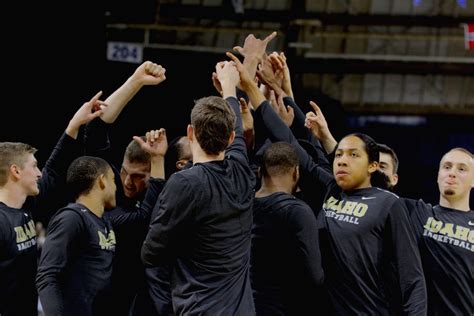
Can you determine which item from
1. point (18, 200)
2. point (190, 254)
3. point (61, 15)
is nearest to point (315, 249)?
point (190, 254)

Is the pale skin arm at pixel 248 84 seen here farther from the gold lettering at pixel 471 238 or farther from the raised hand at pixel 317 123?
the gold lettering at pixel 471 238

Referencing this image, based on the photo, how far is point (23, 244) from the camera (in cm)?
432

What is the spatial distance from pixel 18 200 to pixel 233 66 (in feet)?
5.18

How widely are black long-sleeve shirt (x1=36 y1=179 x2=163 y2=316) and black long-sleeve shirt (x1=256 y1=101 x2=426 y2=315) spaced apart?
113 cm

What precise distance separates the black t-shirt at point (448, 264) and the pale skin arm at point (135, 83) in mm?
1839

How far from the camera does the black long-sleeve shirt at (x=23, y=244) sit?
418 centimetres

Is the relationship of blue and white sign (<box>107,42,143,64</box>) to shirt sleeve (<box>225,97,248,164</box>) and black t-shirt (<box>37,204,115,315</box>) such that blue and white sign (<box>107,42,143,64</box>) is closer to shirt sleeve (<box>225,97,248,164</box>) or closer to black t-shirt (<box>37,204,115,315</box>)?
black t-shirt (<box>37,204,115,315</box>)

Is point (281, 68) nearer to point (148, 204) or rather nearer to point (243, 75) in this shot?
point (243, 75)

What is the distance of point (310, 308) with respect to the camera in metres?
4.14

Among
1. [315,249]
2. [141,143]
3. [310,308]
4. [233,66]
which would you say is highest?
[233,66]

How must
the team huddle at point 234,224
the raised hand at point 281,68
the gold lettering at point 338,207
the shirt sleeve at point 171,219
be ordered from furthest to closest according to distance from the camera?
1. the raised hand at point 281,68
2. the gold lettering at point 338,207
3. the team huddle at point 234,224
4. the shirt sleeve at point 171,219

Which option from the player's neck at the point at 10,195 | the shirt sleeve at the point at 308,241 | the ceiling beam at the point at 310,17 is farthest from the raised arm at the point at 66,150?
the ceiling beam at the point at 310,17

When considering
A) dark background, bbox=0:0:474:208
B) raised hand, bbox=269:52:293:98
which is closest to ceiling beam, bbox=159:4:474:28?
dark background, bbox=0:0:474:208

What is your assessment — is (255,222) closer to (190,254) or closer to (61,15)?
(190,254)
